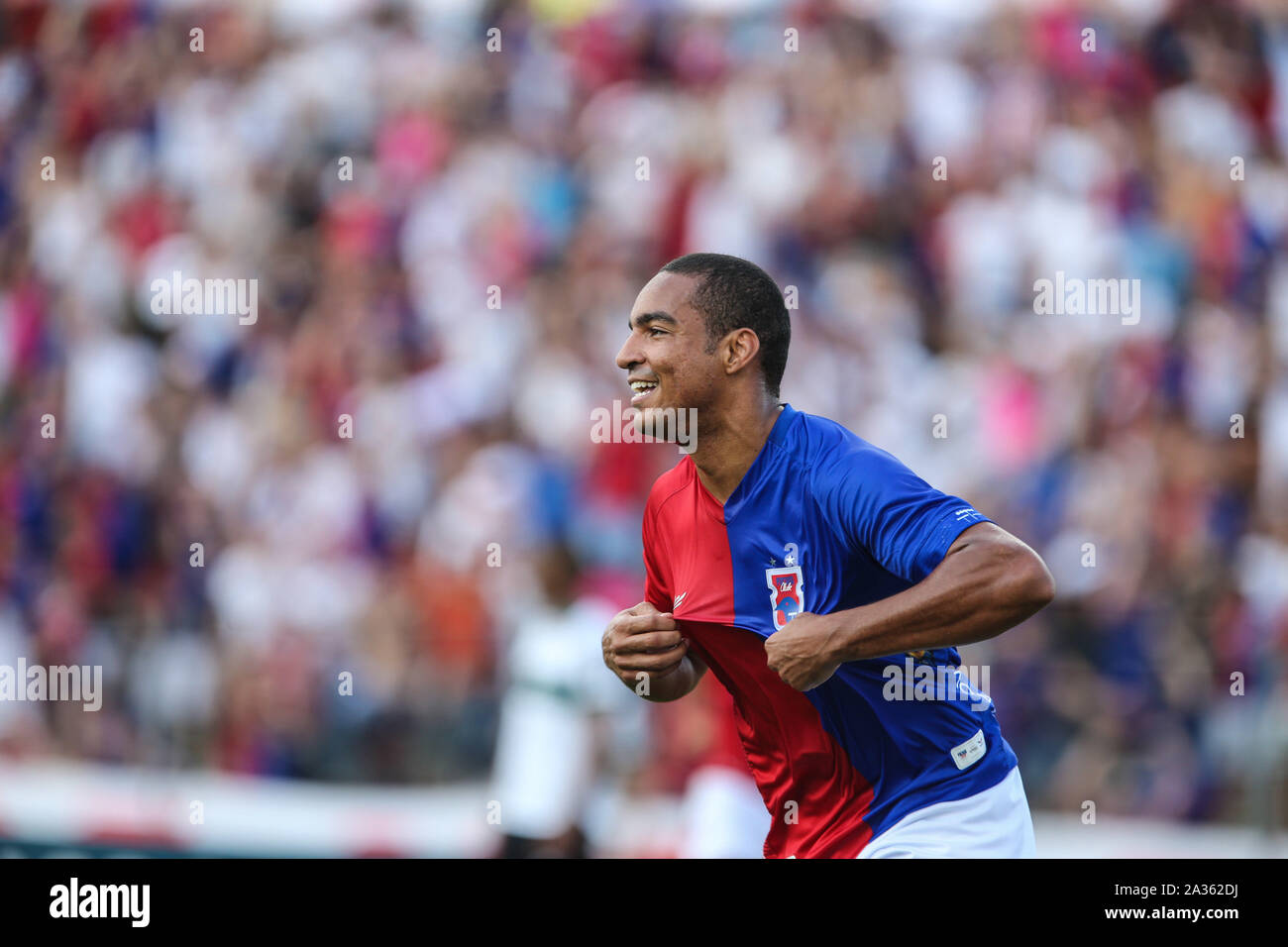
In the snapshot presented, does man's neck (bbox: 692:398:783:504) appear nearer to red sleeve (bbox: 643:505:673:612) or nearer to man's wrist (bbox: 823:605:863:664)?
red sleeve (bbox: 643:505:673:612)

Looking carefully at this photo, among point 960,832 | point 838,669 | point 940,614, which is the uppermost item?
point 940,614

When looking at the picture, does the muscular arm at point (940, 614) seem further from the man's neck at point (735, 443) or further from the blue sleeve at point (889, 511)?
the man's neck at point (735, 443)

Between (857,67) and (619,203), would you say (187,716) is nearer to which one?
(619,203)

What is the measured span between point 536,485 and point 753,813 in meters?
3.24

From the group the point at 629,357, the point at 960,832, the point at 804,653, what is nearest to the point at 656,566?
the point at 629,357

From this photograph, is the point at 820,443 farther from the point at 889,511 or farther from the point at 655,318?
the point at 655,318

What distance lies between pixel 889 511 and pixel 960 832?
977 mm

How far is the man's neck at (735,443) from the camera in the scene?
466cm

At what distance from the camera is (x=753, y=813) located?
23.7ft

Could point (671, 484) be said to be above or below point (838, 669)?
above

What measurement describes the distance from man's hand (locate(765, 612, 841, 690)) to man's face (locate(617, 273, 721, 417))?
0.82 meters

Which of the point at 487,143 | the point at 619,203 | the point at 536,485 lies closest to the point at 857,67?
the point at 619,203

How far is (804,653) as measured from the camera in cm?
407

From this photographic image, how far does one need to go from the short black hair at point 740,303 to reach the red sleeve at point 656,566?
593mm
